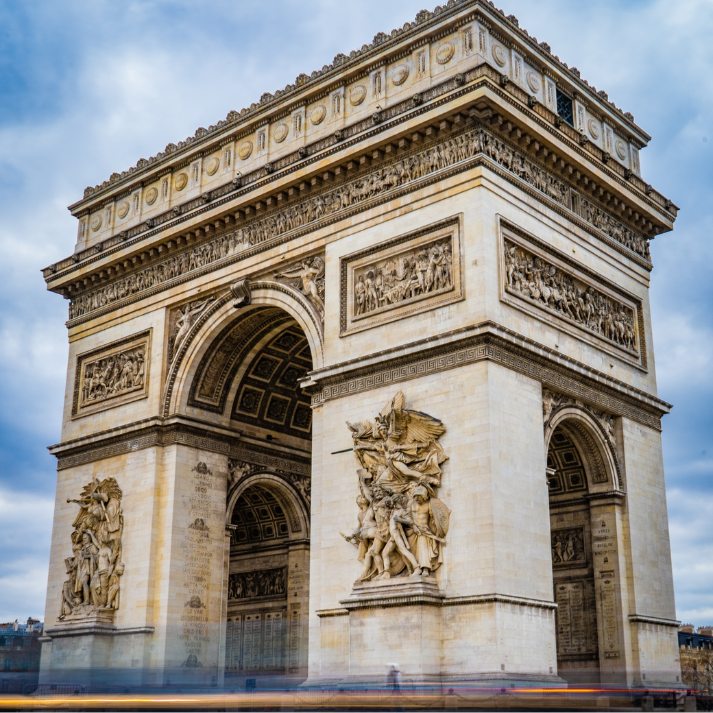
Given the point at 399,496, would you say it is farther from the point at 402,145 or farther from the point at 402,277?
the point at 402,145

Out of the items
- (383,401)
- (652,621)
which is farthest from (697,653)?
(383,401)

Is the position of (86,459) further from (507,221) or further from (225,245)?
(507,221)

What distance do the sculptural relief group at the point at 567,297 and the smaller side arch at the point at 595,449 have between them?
2310 mm

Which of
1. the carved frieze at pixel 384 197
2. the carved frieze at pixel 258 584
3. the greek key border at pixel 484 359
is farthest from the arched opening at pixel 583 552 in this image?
the carved frieze at pixel 258 584

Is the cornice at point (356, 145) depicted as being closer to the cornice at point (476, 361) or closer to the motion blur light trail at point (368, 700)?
the cornice at point (476, 361)

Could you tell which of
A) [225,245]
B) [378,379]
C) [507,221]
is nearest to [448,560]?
[378,379]

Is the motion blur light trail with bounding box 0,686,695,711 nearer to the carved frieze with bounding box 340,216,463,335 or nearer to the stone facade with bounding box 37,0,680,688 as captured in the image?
the stone facade with bounding box 37,0,680,688

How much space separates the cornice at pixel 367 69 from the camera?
83.3 ft

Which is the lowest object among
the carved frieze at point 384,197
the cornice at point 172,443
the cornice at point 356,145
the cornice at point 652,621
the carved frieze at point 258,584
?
the cornice at point 652,621

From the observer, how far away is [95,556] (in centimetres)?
2905

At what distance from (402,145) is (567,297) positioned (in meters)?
5.32

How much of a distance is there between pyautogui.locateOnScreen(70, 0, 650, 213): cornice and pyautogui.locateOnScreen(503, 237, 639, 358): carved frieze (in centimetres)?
546

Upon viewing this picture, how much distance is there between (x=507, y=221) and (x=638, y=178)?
6541 mm

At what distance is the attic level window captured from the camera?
27.6 metres
